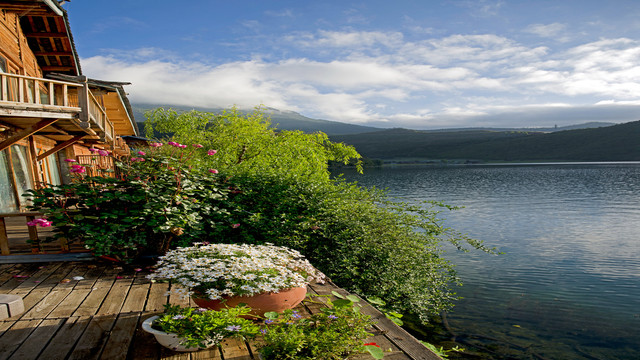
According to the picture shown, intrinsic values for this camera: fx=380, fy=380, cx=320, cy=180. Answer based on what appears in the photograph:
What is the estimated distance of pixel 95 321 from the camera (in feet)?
→ 13.9

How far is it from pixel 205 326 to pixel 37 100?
8667 millimetres

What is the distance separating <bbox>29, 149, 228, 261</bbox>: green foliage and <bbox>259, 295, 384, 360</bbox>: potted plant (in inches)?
150

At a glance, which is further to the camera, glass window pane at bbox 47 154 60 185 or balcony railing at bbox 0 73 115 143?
glass window pane at bbox 47 154 60 185

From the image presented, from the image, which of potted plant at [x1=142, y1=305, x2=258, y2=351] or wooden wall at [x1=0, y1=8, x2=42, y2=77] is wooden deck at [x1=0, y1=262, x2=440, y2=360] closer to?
potted plant at [x1=142, y1=305, x2=258, y2=351]

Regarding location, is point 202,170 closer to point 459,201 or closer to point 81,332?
point 81,332

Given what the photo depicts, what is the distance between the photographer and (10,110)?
818cm

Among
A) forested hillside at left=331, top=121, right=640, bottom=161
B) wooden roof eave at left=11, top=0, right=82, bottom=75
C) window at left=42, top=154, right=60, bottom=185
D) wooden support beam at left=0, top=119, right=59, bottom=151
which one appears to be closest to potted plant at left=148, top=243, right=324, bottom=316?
wooden support beam at left=0, top=119, right=59, bottom=151

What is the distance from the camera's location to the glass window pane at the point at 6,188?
11.6 metres

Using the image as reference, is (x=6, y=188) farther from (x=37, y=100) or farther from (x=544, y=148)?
(x=544, y=148)

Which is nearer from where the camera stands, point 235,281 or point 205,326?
point 205,326

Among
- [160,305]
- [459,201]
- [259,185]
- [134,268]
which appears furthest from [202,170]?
[459,201]

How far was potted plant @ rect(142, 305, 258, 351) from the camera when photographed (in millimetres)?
3184

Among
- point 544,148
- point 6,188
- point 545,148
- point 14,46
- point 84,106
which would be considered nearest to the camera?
point 84,106

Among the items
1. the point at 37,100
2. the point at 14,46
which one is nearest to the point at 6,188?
the point at 14,46
